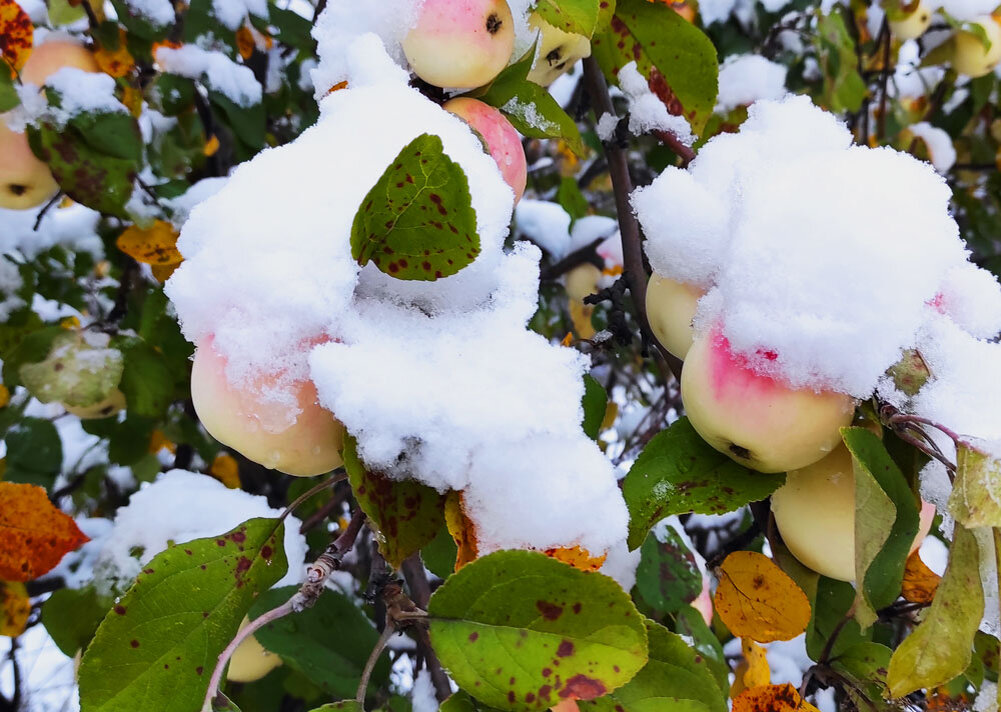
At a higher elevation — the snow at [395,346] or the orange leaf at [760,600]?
the snow at [395,346]

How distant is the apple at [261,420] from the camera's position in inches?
16.5

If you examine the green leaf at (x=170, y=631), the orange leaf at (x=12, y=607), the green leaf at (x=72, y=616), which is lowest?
the orange leaf at (x=12, y=607)

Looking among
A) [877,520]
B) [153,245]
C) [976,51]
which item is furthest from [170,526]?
[976,51]

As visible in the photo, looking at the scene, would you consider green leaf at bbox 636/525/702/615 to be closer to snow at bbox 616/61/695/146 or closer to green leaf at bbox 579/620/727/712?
green leaf at bbox 579/620/727/712

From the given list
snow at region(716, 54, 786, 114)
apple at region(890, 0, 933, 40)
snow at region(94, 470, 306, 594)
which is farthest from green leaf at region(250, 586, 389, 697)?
apple at region(890, 0, 933, 40)

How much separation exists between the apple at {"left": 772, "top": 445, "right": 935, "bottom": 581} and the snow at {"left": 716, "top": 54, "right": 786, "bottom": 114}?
2.39 ft

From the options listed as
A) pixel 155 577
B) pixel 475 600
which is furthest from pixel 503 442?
pixel 155 577

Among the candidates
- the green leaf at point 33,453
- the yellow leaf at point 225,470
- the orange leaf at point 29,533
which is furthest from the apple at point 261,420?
the yellow leaf at point 225,470

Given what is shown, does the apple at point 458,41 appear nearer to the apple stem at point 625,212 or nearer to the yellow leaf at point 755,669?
the apple stem at point 625,212

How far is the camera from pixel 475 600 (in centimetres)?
40

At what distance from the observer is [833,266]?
44cm

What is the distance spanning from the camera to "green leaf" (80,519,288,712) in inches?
16.4

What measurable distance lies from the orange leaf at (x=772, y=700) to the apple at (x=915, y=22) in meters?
1.31

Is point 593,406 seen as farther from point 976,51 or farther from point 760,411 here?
point 976,51
